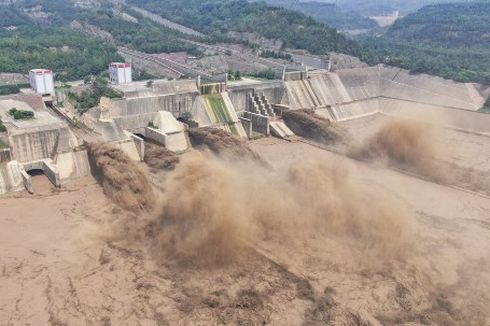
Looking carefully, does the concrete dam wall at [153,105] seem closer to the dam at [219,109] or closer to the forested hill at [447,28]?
the dam at [219,109]

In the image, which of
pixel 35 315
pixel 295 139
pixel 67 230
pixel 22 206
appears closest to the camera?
pixel 35 315

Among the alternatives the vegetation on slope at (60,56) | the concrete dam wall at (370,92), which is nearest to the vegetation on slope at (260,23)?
the concrete dam wall at (370,92)

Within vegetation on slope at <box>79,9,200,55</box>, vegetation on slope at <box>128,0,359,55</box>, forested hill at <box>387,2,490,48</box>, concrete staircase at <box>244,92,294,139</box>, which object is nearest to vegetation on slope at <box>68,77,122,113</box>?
concrete staircase at <box>244,92,294,139</box>

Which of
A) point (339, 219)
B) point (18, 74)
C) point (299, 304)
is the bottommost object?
point (299, 304)

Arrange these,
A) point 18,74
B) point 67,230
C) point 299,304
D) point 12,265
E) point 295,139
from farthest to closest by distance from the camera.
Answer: point 18,74 < point 295,139 < point 67,230 < point 12,265 < point 299,304

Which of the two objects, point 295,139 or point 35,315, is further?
point 295,139

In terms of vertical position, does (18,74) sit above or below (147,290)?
above

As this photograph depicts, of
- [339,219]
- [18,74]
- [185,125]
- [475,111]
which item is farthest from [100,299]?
[475,111]

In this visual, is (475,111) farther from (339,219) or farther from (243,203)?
(243,203)
